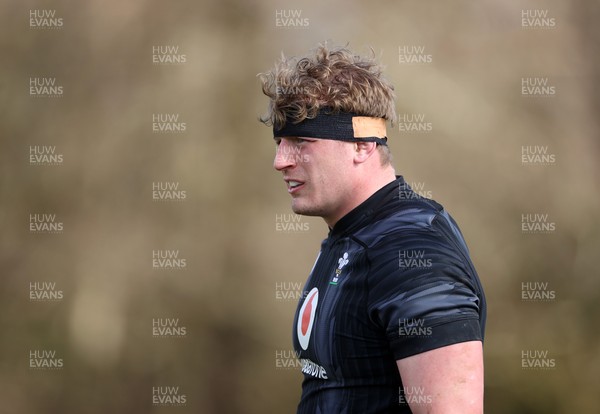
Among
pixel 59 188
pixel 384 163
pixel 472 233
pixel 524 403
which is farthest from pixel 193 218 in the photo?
pixel 384 163

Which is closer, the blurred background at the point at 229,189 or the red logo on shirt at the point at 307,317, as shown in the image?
the red logo on shirt at the point at 307,317

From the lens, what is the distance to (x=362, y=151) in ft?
5.40

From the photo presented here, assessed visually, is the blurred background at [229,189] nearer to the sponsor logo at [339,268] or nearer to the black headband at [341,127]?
the black headband at [341,127]

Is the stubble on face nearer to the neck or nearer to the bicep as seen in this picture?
the neck

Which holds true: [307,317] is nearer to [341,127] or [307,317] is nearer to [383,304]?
[383,304]

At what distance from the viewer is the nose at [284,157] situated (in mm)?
1697

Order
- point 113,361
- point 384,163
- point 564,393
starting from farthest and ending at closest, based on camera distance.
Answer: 1. point 113,361
2. point 564,393
3. point 384,163

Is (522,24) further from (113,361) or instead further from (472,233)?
(113,361)

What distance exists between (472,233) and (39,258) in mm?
2125

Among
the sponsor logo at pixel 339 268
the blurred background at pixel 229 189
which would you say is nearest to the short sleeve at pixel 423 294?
the sponsor logo at pixel 339 268

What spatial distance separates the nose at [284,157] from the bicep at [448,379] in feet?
1.80

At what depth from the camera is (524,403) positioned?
3.76 metres

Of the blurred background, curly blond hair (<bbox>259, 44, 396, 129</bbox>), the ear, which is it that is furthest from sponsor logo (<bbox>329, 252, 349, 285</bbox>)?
the blurred background

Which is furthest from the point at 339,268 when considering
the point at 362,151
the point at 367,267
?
the point at 362,151
